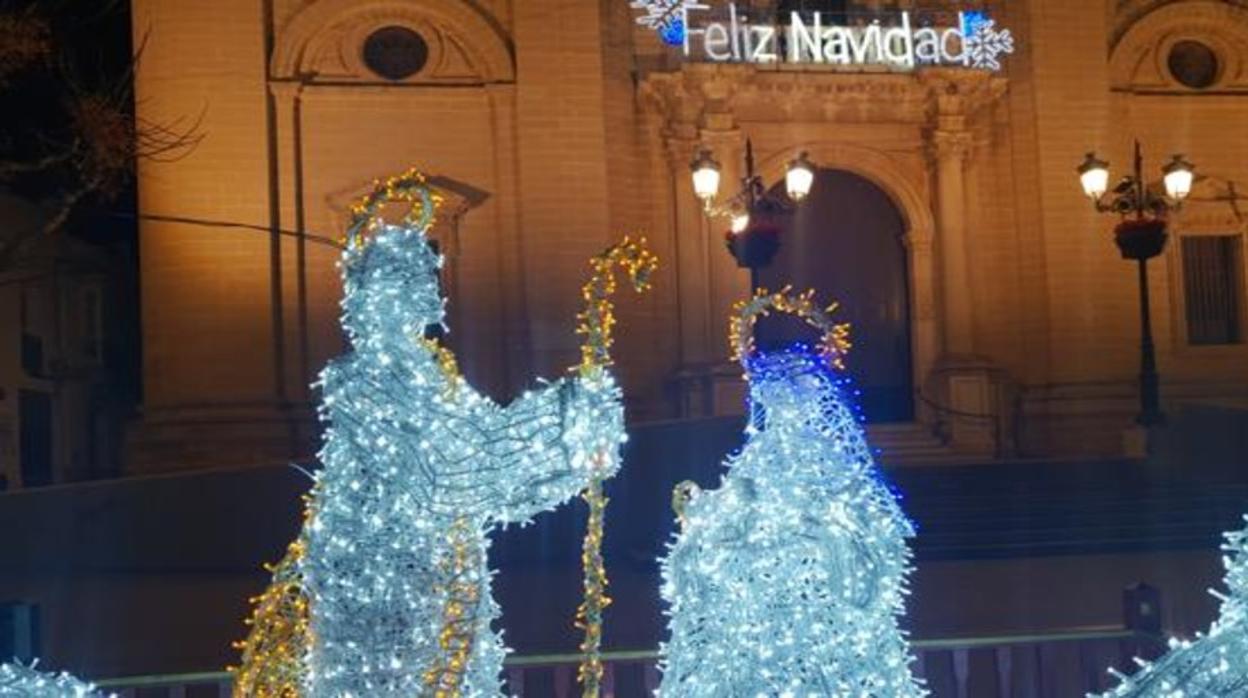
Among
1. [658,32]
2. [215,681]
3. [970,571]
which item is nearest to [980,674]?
[215,681]

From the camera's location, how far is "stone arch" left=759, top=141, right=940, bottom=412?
2495 cm

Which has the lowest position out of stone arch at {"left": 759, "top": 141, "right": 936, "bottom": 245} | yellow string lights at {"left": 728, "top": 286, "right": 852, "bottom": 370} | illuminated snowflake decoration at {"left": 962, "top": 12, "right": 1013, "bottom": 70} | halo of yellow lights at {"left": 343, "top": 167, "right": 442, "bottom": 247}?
yellow string lights at {"left": 728, "top": 286, "right": 852, "bottom": 370}

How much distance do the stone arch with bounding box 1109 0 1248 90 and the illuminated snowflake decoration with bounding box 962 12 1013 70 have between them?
261 cm

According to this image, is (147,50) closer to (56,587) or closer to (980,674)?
(56,587)

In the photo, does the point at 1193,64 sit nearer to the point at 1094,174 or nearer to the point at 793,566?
the point at 1094,174

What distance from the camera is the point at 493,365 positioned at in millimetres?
23281

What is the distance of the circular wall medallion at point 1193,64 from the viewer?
1019 inches

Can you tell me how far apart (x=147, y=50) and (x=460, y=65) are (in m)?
4.53

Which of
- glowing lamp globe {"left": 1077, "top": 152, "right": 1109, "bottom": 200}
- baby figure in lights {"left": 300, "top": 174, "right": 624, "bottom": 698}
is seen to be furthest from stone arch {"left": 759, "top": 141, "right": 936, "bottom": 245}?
baby figure in lights {"left": 300, "top": 174, "right": 624, "bottom": 698}

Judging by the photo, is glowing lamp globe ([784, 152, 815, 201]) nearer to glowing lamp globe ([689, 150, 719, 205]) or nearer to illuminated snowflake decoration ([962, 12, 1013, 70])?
glowing lamp globe ([689, 150, 719, 205])

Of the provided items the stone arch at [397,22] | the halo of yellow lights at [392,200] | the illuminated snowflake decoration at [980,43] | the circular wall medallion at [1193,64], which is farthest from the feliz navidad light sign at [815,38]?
the halo of yellow lights at [392,200]

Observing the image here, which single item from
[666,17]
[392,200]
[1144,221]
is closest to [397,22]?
[666,17]

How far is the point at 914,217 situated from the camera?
2519 centimetres

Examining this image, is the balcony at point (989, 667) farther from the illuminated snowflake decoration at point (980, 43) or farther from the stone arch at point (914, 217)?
the illuminated snowflake decoration at point (980, 43)
